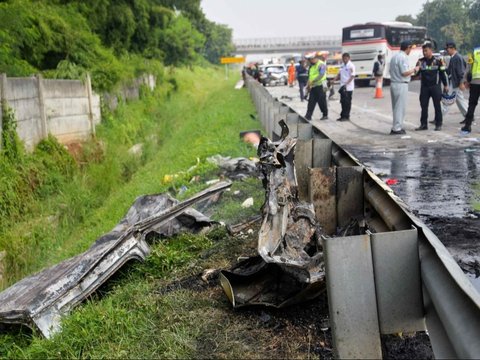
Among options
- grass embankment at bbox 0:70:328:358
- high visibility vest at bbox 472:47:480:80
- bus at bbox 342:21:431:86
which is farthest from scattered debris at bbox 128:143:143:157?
bus at bbox 342:21:431:86

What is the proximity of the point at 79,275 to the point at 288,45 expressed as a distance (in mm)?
95160

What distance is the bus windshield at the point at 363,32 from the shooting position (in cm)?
3147

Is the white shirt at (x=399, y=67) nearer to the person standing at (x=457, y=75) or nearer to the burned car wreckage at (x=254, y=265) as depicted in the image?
the person standing at (x=457, y=75)

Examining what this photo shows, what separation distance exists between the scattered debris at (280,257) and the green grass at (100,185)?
14.3ft

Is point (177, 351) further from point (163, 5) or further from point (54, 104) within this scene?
point (163, 5)

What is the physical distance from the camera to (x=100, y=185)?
13445mm

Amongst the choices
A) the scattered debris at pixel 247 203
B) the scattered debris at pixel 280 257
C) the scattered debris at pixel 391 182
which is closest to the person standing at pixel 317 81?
the scattered debris at pixel 391 182

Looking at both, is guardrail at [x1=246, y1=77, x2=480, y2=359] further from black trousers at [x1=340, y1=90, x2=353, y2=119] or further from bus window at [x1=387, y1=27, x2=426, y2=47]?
bus window at [x1=387, y1=27, x2=426, y2=47]

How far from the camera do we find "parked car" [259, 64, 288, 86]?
133ft

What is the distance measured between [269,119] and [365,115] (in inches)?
217

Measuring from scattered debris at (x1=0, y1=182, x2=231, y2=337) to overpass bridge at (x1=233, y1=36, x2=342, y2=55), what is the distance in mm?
89545

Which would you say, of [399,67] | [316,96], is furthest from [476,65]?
[316,96]

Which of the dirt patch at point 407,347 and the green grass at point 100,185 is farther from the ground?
Result: the dirt patch at point 407,347

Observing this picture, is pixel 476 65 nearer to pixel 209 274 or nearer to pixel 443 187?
pixel 443 187
